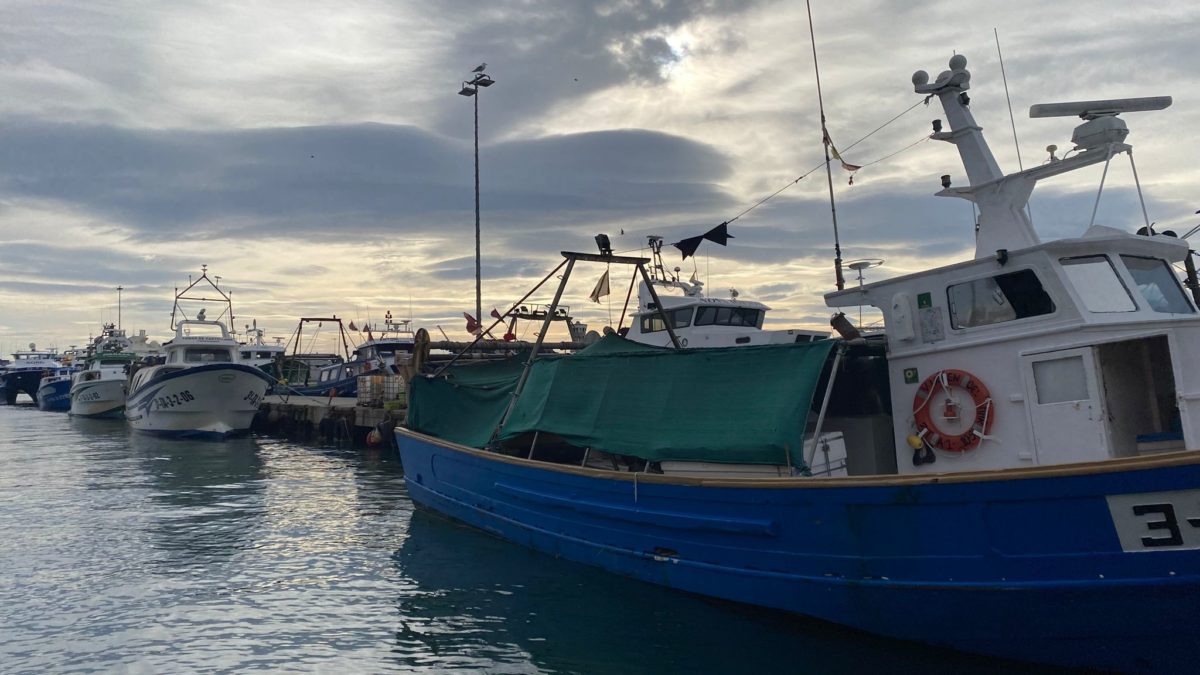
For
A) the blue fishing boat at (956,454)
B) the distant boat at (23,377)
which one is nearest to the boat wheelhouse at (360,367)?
the blue fishing boat at (956,454)

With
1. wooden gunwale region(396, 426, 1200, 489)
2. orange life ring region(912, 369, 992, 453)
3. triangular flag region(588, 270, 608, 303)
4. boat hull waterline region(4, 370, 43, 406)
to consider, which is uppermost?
boat hull waterline region(4, 370, 43, 406)

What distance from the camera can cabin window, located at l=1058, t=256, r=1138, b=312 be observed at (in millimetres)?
7141

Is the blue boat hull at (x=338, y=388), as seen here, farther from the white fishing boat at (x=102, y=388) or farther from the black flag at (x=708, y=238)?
the black flag at (x=708, y=238)

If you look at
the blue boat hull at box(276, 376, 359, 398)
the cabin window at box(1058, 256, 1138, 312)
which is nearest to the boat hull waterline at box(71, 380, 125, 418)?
the blue boat hull at box(276, 376, 359, 398)

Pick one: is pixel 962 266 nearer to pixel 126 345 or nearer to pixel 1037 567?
pixel 1037 567

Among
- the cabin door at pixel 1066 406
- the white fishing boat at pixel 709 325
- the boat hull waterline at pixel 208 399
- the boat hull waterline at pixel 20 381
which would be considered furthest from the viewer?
the boat hull waterline at pixel 20 381

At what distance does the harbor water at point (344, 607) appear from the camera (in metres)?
7.31

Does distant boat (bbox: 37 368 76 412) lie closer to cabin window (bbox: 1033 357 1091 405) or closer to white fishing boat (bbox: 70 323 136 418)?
white fishing boat (bbox: 70 323 136 418)

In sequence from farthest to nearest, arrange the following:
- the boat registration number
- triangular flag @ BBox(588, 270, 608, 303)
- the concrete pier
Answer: the concrete pier < triangular flag @ BBox(588, 270, 608, 303) < the boat registration number

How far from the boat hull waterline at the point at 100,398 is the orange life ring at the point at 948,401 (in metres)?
56.6

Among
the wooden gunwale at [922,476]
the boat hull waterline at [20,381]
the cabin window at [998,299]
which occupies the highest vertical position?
the boat hull waterline at [20,381]

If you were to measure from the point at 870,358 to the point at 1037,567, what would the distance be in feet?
10.2

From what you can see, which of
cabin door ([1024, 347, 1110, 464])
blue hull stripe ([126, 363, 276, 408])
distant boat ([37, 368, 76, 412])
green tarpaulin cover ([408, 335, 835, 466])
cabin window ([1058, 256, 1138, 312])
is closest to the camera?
cabin door ([1024, 347, 1110, 464])

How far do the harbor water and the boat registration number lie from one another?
65.6 inches
